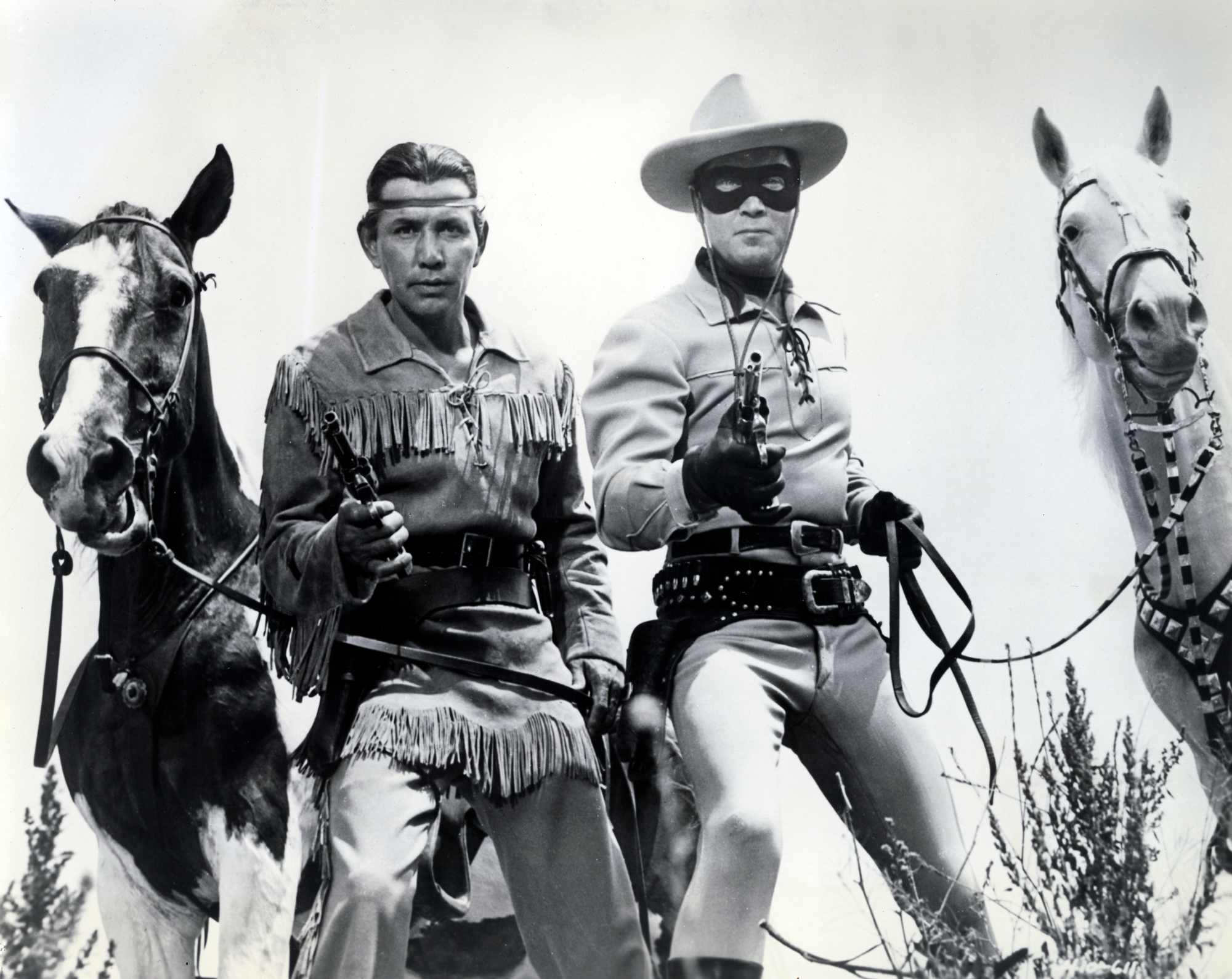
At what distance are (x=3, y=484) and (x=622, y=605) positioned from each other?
1600mm

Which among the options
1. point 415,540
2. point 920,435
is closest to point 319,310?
point 415,540

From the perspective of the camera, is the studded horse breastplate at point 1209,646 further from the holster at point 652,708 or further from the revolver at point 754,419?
the holster at point 652,708

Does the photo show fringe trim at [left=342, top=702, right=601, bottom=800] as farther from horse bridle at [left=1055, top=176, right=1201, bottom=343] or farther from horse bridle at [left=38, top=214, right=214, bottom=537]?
horse bridle at [left=1055, top=176, right=1201, bottom=343]

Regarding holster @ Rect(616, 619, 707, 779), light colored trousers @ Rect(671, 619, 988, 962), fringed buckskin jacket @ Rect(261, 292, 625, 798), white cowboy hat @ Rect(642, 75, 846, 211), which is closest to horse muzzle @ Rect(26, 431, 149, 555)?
fringed buckskin jacket @ Rect(261, 292, 625, 798)

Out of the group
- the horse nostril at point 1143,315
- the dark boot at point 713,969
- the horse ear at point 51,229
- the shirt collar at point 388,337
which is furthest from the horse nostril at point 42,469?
the horse nostril at point 1143,315

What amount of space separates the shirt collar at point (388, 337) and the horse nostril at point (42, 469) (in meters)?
0.75

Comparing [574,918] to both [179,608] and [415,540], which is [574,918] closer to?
[415,540]

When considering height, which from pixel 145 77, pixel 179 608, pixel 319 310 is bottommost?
pixel 179 608

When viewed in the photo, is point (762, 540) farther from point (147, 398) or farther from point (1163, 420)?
point (147, 398)

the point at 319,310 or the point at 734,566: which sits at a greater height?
the point at 319,310

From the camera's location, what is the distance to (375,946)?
12.0 feet

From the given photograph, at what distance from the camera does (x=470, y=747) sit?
12.6 ft

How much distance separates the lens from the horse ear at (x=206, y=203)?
4324mm

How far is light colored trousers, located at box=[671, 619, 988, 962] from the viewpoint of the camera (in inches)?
149
